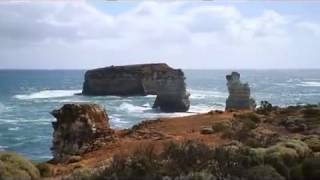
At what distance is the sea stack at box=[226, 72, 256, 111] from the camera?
A: 51906 mm

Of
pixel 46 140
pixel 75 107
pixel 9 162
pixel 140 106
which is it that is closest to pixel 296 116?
pixel 75 107

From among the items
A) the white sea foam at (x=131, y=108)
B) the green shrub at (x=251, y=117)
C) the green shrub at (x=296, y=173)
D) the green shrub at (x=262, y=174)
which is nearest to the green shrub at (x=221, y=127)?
the green shrub at (x=251, y=117)

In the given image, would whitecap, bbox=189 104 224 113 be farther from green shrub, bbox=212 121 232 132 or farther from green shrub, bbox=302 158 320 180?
green shrub, bbox=302 158 320 180

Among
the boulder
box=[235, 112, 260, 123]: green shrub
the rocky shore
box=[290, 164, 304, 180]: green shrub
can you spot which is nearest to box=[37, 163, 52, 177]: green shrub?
the rocky shore

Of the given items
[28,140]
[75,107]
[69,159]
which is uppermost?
[75,107]

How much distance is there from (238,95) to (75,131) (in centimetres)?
3088

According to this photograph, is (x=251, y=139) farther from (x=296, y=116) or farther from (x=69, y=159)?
(x=296, y=116)

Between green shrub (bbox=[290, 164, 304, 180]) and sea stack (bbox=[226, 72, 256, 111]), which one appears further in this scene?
sea stack (bbox=[226, 72, 256, 111])

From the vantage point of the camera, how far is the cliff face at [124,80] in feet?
322

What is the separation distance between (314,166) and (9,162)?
7.72 metres

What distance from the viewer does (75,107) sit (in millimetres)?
23875

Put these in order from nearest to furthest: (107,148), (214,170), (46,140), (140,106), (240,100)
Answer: (214,170) → (107,148) → (46,140) → (240,100) → (140,106)

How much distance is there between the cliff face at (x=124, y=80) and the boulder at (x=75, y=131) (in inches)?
2748

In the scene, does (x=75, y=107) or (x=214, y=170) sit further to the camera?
(x=75, y=107)
